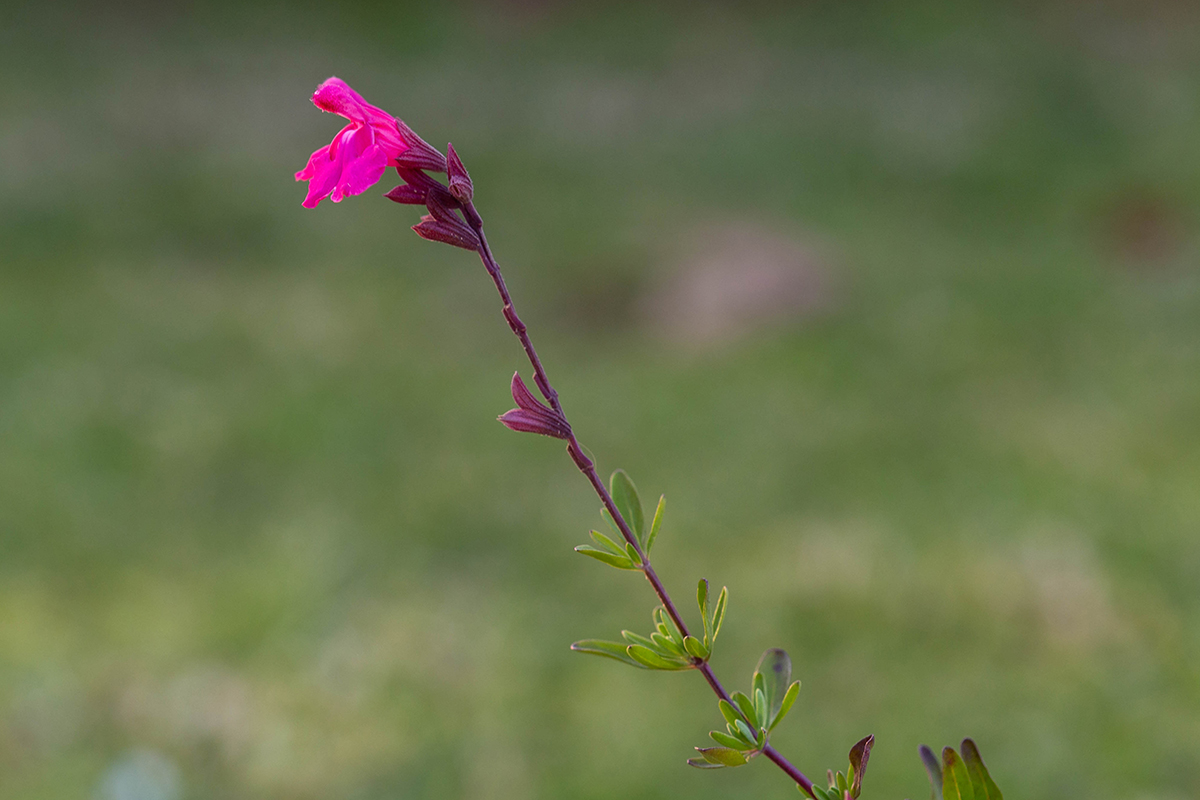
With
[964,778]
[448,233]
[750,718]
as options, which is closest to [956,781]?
[964,778]

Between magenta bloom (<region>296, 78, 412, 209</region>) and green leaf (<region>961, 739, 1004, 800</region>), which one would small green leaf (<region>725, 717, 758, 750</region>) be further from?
magenta bloom (<region>296, 78, 412, 209</region>)

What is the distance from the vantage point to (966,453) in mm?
4281

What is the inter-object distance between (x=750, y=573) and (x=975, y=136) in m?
5.29

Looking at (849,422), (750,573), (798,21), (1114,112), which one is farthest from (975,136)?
(750,573)

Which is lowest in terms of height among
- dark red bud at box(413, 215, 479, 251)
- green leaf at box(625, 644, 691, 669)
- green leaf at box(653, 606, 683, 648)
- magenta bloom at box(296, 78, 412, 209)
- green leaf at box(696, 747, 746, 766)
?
green leaf at box(696, 747, 746, 766)

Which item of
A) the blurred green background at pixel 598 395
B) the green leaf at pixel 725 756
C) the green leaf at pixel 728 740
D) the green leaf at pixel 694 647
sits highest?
the blurred green background at pixel 598 395

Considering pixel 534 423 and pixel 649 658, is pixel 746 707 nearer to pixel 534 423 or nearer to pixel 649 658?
pixel 649 658

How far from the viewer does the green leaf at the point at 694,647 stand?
29.5 inches

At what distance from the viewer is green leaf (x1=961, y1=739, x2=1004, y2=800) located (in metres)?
0.74

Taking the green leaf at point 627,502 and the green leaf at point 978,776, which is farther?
the green leaf at point 627,502

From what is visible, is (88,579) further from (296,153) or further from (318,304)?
(296,153)

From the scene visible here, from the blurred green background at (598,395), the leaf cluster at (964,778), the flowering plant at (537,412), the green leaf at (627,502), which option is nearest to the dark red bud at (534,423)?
the flowering plant at (537,412)

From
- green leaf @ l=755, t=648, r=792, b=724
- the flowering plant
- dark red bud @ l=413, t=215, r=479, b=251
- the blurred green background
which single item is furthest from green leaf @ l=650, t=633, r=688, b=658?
the blurred green background

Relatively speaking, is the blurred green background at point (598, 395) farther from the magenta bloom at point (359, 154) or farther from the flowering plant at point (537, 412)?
the magenta bloom at point (359, 154)
